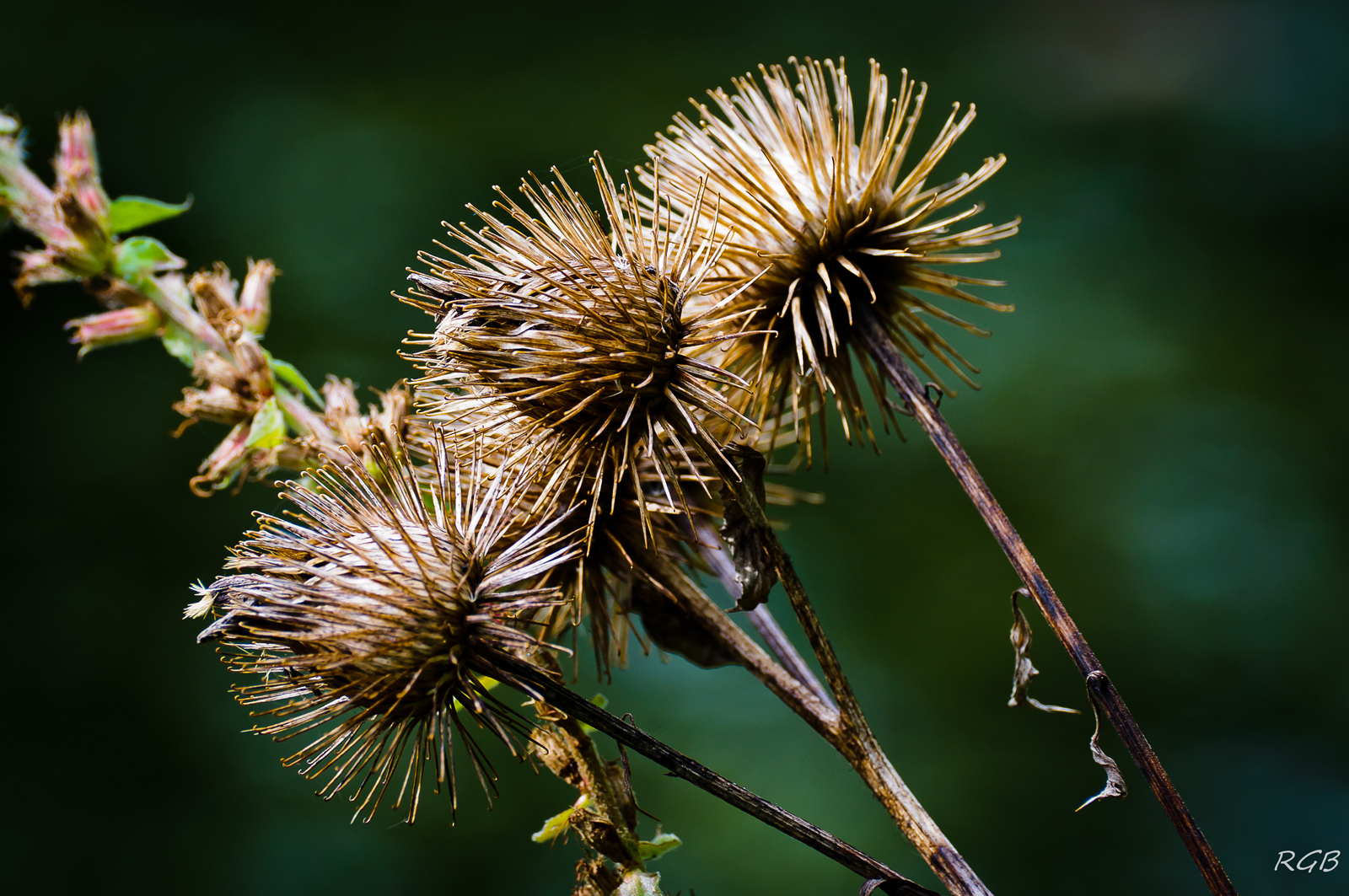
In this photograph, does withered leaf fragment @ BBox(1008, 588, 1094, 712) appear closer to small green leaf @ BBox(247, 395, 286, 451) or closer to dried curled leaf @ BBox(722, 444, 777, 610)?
dried curled leaf @ BBox(722, 444, 777, 610)

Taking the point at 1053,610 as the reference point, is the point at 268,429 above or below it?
above

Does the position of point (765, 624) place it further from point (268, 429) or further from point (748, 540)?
point (268, 429)

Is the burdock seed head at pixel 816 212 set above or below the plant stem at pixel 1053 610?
above

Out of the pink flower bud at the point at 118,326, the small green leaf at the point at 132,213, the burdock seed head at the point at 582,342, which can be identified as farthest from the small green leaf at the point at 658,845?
the small green leaf at the point at 132,213

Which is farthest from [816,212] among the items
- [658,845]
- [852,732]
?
[658,845]

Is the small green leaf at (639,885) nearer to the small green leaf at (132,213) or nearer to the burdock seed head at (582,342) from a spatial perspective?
the burdock seed head at (582,342)

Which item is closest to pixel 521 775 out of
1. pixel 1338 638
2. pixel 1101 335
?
pixel 1101 335
